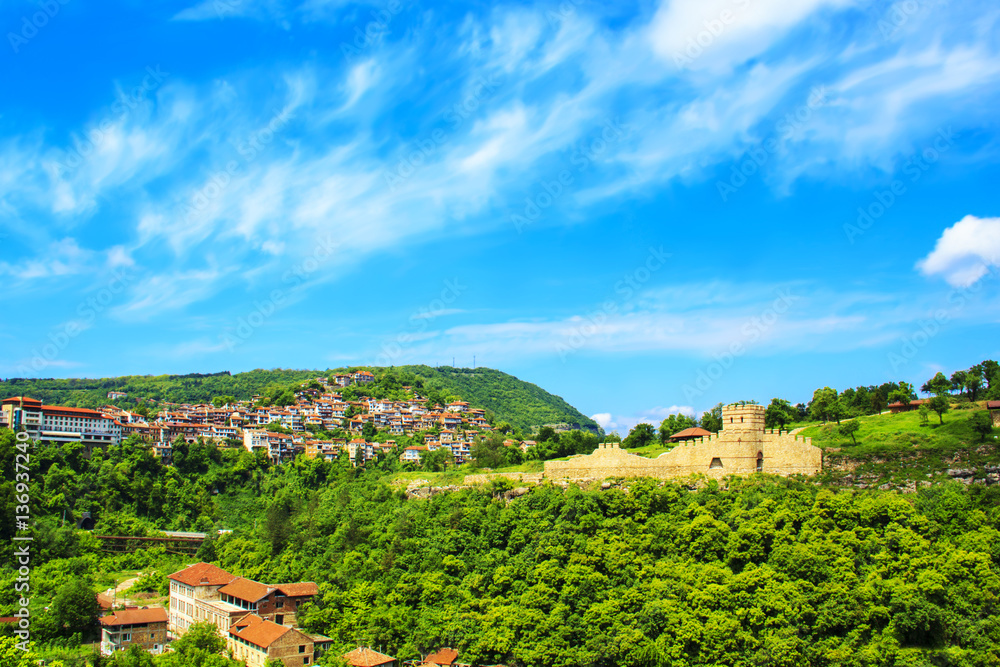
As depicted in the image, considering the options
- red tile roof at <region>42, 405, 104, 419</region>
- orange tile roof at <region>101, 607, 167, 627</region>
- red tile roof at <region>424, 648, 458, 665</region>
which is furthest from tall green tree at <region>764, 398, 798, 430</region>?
red tile roof at <region>42, 405, 104, 419</region>

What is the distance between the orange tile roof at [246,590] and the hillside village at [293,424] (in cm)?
2379

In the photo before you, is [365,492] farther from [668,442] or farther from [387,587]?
[668,442]

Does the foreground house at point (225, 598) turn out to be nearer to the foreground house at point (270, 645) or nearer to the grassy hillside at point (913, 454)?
the foreground house at point (270, 645)

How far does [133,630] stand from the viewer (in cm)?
3241

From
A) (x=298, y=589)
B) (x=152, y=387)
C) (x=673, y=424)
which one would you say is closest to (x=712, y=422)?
(x=673, y=424)

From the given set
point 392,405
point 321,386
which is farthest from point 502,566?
point 321,386

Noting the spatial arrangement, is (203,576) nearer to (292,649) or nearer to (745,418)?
(292,649)

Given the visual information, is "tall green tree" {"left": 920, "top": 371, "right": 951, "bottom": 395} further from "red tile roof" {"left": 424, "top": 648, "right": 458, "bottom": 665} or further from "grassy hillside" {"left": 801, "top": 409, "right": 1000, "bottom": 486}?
"red tile roof" {"left": 424, "top": 648, "right": 458, "bottom": 665}

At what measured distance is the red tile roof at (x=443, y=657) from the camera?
28.0 metres

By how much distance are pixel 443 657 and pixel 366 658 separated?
296 centimetres

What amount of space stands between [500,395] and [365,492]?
73.0 metres

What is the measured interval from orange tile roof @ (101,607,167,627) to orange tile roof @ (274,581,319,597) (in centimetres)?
504

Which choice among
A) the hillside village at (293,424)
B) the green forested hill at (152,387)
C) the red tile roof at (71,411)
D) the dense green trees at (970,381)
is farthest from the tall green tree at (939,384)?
the green forested hill at (152,387)

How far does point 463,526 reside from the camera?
36.8m
